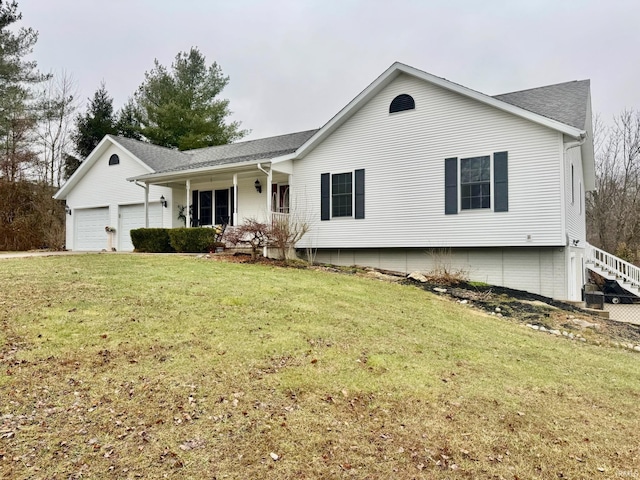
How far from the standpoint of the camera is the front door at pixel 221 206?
55.0 feet

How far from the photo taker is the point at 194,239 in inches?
544

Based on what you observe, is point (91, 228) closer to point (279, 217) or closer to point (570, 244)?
point (279, 217)

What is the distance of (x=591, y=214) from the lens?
2486cm

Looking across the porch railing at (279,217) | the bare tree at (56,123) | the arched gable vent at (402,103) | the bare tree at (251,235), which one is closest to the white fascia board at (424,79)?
the arched gable vent at (402,103)

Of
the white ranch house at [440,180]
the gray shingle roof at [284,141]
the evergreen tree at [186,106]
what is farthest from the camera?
the evergreen tree at [186,106]

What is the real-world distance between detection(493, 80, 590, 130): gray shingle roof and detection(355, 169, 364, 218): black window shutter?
14.8 feet

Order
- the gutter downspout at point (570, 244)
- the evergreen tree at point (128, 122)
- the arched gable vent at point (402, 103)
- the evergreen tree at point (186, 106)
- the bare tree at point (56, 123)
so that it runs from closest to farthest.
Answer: the gutter downspout at point (570, 244), the arched gable vent at point (402, 103), the bare tree at point (56, 123), the evergreen tree at point (128, 122), the evergreen tree at point (186, 106)

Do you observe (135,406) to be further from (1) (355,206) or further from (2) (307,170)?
(2) (307,170)

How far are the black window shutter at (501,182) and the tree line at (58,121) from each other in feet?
63.9

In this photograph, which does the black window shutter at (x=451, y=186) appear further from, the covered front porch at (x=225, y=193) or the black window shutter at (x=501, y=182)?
the covered front porch at (x=225, y=193)

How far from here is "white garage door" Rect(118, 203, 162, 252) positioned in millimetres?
17984

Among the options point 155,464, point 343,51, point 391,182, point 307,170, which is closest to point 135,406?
point 155,464

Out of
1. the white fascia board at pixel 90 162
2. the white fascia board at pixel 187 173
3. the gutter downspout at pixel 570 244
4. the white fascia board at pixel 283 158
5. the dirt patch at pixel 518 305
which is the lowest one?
the dirt patch at pixel 518 305

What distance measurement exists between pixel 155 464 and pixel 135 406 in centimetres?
81
